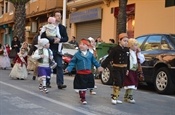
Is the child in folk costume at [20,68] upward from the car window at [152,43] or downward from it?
downward

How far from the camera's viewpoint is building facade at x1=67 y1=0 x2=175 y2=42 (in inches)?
730

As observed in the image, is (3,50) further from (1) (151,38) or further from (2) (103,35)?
(1) (151,38)

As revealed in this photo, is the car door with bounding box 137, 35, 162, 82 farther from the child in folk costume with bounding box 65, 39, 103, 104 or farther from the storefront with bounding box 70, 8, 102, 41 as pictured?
the storefront with bounding box 70, 8, 102, 41

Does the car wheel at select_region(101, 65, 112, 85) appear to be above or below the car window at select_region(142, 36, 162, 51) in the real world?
below

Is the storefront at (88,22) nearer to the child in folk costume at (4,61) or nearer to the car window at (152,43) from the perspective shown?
the child in folk costume at (4,61)

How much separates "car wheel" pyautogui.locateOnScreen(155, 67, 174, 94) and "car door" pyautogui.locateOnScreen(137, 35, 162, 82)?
0.31 meters

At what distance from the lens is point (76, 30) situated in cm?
2831

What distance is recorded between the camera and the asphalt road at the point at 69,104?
7.17m

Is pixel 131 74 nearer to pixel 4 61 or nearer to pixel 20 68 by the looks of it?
pixel 20 68

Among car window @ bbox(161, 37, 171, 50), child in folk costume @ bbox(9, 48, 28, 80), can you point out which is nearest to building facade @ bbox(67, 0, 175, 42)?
car window @ bbox(161, 37, 171, 50)

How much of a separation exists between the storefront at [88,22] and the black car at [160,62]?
12832 millimetres

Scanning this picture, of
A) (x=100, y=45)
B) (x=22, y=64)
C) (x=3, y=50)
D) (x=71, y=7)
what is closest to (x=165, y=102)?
(x=22, y=64)

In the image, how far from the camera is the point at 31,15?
1315 inches

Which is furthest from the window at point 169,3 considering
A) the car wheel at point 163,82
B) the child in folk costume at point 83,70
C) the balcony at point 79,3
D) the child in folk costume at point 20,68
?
the child in folk costume at point 83,70
